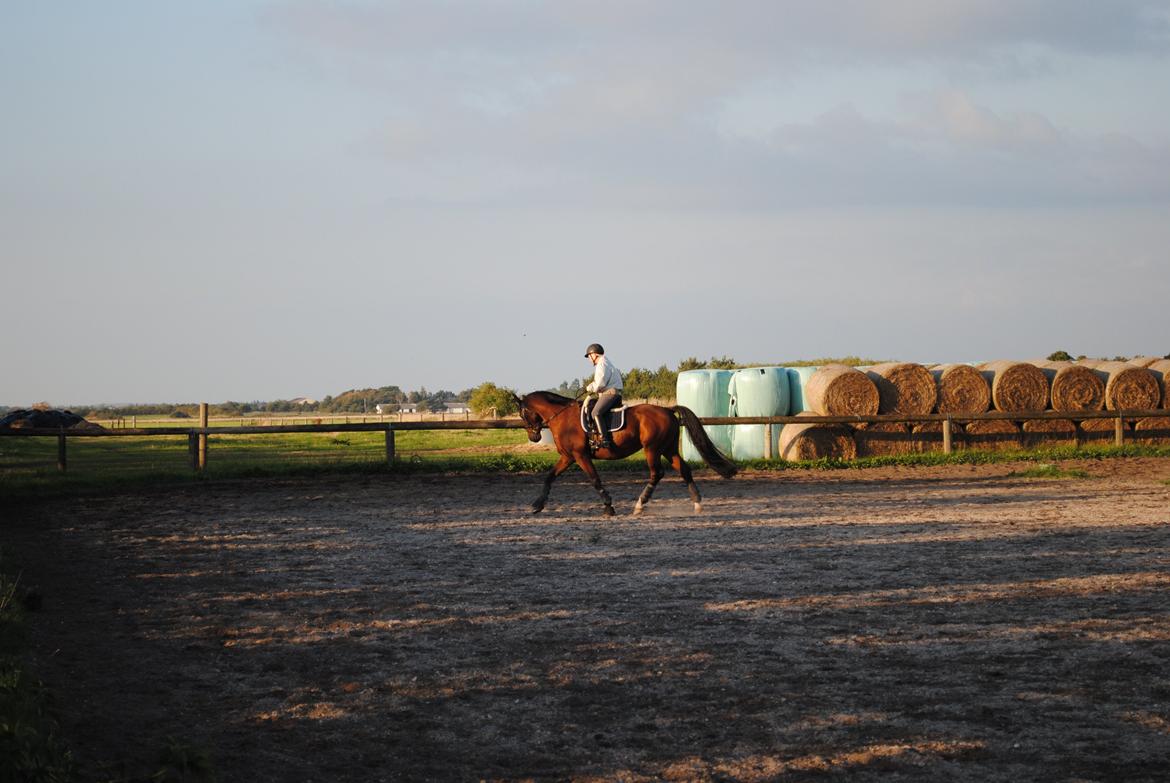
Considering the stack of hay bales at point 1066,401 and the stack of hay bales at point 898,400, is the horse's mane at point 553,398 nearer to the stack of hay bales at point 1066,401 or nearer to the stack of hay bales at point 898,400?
the stack of hay bales at point 898,400

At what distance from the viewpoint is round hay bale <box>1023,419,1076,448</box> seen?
2420cm

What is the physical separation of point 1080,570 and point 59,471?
60.5ft

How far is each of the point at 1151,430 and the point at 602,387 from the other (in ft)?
52.4

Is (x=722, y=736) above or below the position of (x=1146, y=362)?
below

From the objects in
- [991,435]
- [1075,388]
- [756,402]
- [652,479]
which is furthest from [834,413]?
[652,479]

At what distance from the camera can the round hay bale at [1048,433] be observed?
24203 millimetres

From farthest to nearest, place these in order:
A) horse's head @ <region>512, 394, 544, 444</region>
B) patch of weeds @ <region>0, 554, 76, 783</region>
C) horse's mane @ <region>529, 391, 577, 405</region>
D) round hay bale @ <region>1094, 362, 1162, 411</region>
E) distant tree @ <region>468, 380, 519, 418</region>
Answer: distant tree @ <region>468, 380, 519, 418</region> → round hay bale @ <region>1094, 362, 1162, 411</region> → horse's head @ <region>512, 394, 544, 444</region> → horse's mane @ <region>529, 391, 577, 405</region> → patch of weeds @ <region>0, 554, 76, 783</region>

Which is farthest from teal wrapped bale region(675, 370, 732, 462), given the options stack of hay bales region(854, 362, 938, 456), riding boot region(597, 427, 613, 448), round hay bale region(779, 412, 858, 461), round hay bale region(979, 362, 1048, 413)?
riding boot region(597, 427, 613, 448)

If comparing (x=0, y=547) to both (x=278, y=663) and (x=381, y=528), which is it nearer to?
(x=381, y=528)

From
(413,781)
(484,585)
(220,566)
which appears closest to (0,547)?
(220,566)

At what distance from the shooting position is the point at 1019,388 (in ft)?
78.5

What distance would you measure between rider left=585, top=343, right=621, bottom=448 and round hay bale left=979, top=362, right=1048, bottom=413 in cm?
1217

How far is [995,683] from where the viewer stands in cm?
609

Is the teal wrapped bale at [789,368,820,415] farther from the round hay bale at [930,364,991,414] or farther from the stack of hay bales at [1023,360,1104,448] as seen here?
the stack of hay bales at [1023,360,1104,448]
